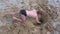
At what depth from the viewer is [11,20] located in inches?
72.0

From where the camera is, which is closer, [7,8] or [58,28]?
[58,28]

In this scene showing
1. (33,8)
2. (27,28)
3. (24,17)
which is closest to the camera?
(27,28)

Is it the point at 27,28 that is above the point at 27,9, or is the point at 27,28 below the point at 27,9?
below

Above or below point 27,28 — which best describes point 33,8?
above

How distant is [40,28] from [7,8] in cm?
57

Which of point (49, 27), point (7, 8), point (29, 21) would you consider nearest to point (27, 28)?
point (29, 21)

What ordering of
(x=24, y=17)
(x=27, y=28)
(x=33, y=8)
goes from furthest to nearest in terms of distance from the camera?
(x=33, y=8) → (x=24, y=17) → (x=27, y=28)

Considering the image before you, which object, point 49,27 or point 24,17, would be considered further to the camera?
point 24,17

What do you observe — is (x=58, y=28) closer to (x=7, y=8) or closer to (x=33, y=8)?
(x=33, y=8)

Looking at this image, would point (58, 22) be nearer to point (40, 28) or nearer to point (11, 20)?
point (40, 28)

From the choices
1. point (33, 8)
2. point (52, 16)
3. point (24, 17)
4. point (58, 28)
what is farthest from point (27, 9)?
point (58, 28)

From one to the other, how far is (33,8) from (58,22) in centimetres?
38

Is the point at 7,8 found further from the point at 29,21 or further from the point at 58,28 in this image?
the point at 58,28

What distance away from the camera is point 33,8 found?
1.96 metres
